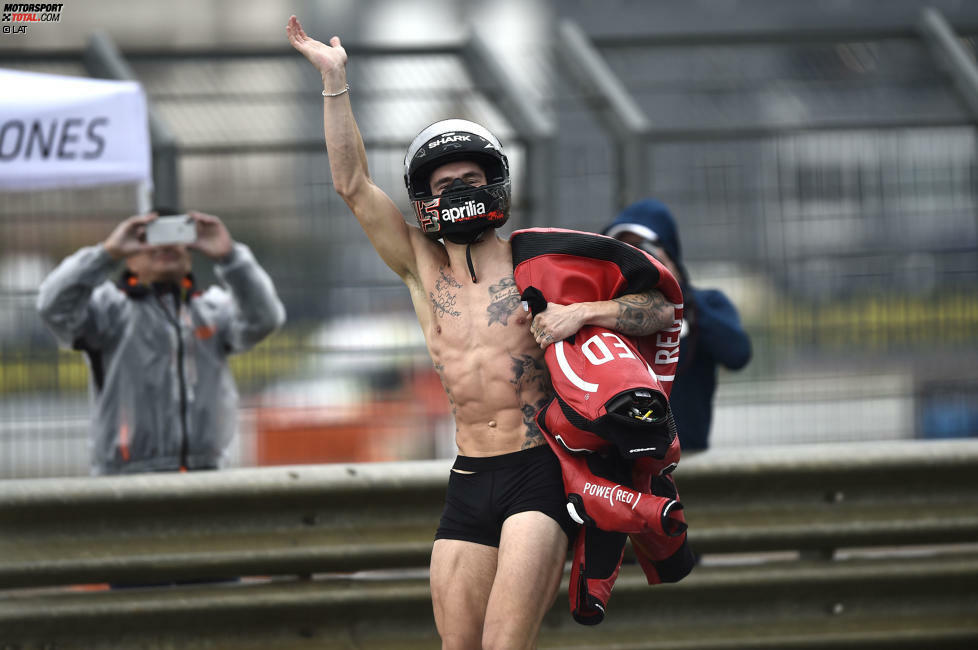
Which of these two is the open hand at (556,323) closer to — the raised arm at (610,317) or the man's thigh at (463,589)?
the raised arm at (610,317)

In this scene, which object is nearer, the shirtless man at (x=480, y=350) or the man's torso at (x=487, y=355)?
the shirtless man at (x=480, y=350)

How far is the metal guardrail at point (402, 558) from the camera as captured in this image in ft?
16.3

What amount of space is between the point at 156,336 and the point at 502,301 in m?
2.30

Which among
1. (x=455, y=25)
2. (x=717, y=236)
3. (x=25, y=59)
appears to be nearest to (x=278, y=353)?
(x=25, y=59)

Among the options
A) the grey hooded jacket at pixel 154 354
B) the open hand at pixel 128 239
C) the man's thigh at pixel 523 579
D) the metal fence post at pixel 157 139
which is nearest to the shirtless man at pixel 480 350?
the man's thigh at pixel 523 579

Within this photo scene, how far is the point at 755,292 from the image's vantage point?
32.3 ft

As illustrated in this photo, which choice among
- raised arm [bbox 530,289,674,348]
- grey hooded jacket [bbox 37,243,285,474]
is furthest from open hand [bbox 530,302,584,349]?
grey hooded jacket [bbox 37,243,285,474]

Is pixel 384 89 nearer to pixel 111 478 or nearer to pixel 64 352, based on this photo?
pixel 64 352

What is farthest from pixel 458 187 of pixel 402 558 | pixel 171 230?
pixel 171 230

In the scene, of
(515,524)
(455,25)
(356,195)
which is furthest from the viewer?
(455,25)

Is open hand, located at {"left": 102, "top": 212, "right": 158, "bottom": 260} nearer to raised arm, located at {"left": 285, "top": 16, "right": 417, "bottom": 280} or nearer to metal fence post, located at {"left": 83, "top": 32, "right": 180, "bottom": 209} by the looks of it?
raised arm, located at {"left": 285, "top": 16, "right": 417, "bottom": 280}

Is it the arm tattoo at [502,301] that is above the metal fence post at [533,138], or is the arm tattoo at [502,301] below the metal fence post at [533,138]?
below

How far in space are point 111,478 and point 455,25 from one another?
1743cm

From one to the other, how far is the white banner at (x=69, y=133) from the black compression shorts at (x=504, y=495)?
11.5ft
